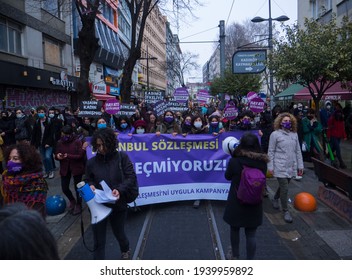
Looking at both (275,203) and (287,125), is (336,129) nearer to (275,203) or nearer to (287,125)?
(275,203)

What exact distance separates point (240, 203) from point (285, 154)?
8.03 feet

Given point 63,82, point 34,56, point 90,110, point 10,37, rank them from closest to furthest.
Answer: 1. point 90,110
2. point 10,37
3. point 34,56
4. point 63,82

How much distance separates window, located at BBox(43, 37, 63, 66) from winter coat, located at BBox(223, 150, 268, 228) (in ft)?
62.8

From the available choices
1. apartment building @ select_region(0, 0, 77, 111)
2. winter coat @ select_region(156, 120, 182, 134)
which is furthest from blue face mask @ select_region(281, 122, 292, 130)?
apartment building @ select_region(0, 0, 77, 111)

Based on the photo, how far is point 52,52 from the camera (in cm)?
2180

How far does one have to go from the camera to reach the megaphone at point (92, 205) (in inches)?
142

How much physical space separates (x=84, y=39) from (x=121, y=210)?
32.5ft

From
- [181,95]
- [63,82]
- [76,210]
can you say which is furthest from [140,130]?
[63,82]

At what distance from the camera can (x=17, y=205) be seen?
1.72 m

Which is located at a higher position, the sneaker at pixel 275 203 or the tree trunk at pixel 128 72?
the tree trunk at pixel 128 72

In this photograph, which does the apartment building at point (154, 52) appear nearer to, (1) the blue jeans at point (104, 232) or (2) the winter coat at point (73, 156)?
(2) the winter coat at point (73, 156)

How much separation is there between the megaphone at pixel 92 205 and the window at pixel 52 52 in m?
18.8

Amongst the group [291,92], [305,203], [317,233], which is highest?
[291,92]

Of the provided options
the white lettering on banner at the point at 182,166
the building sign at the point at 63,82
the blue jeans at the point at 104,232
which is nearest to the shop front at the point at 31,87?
the building sign at the point at 63,82
